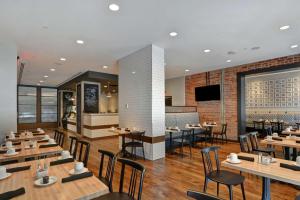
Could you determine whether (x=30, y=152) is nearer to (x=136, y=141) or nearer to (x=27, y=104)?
(x=136, y=141)

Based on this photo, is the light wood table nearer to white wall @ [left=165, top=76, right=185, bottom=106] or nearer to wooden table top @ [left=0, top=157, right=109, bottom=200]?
wooden table top @ [left=0, top=157, right=109, bottom=200]

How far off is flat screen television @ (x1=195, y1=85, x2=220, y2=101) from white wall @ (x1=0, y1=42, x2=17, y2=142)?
6911 mm

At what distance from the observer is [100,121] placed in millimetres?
7848

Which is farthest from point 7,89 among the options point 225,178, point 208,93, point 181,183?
point 208,93

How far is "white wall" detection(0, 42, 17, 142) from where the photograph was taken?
4.07 meters

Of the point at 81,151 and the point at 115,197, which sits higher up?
the point at 81,151

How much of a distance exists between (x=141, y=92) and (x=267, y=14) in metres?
3.21

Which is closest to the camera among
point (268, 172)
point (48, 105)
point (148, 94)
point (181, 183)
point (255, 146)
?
point (268, 172)

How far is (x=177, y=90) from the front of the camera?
9.54 m

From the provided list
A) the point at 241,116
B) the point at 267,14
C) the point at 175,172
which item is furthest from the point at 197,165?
the point at 241,116

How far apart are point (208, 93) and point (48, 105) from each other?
36.0 ft

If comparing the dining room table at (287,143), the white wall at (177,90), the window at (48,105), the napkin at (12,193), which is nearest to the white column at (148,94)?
the dining room table at (287,143)

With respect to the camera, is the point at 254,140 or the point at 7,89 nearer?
the point at 254,140

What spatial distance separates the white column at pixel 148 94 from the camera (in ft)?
14.8
